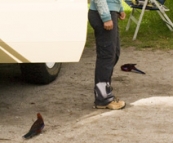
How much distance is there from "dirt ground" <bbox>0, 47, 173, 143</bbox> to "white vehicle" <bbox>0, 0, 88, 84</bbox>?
60 centimetres

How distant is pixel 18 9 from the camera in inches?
175

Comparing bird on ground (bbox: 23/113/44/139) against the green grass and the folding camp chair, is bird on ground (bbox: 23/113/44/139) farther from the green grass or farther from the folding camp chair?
the folding camp chair

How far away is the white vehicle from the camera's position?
445cm

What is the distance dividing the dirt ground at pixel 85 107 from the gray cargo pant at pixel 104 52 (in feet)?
0.53

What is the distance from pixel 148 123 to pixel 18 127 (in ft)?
3.58

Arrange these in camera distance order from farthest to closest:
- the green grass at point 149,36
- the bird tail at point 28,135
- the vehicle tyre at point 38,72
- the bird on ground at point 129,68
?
the green grass at point 149,36
the bird on ground at point 129,68
the vehicle tyre at point 38,72
the bird tail at point 28,135

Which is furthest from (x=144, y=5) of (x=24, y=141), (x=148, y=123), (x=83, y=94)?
(x=24, y=141)

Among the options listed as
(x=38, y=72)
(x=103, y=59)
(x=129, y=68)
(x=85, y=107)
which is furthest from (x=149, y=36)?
(x=103, y=59)

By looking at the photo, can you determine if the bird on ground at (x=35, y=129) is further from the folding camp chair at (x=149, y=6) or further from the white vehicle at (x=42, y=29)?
the folding camp chair at (x=149, y=6)

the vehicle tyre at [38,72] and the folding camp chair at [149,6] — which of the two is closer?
the vehicle tyre at [38,72]

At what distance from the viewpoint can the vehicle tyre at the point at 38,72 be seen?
5.80 meters

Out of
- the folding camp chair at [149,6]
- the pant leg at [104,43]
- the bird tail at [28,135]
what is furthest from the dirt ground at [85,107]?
the folding camp chair at [149,6]

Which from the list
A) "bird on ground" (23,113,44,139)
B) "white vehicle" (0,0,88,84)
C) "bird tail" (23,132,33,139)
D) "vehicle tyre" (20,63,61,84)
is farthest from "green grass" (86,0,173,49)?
"bird tail" (23,132,33,139)

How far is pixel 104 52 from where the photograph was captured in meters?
4.96
